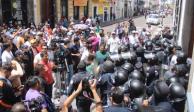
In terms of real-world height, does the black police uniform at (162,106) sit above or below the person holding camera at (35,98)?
below

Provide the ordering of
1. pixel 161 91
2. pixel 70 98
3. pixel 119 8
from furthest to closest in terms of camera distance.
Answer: pixel 119 8, pixel 70 98, pixel 161 91

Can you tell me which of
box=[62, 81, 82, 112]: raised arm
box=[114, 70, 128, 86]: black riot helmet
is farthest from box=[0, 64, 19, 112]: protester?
box=[114, 70, 128, 86]: black riot helmet

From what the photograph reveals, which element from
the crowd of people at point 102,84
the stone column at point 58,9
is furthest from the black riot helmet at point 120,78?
the stone column at point 58,9

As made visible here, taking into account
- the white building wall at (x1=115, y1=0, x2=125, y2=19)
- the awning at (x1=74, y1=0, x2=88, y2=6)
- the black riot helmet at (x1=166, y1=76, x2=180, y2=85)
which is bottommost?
the white building wall at (x1=115, y1=0, x2=125, y2=19)

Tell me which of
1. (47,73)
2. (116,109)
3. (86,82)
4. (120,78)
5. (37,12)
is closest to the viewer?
(116,109)

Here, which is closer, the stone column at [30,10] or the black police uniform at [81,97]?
the black police uniform at [81,97]

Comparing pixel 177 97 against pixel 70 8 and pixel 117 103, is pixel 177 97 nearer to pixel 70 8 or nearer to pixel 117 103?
pixel 117 103

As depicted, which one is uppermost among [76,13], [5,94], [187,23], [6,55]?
[187,23]

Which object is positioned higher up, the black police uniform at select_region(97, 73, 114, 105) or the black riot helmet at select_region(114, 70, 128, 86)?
the black riot helmet at select_region(114, 70, 128, 86)

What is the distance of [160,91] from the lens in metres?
5.89

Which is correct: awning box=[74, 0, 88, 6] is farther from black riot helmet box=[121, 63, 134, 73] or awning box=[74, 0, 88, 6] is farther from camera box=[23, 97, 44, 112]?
camera box=[23, 97, 44, 112]

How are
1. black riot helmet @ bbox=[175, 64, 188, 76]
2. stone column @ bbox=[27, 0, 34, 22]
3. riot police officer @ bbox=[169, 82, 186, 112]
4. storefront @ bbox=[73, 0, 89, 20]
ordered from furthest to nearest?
storefront @ bbox=[73, 0, 89, 20] → stone column @ bbox=[27, 0, 34, 22] → black riot helmet @ bbox=[175, 64, 188, 76] → riot police officer @ bbox=[169, 82, 186, 112]

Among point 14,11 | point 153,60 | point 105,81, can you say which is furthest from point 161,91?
point 14,11

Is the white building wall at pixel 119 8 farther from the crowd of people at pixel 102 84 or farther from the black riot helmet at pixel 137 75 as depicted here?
the black riot helmet at pixel 137 75
